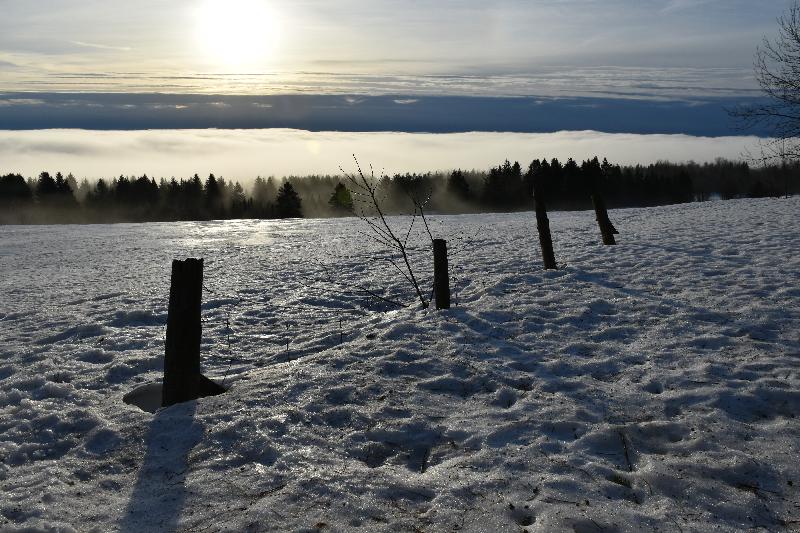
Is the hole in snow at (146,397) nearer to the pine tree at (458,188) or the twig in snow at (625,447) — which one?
the twig in snow at (625,447)

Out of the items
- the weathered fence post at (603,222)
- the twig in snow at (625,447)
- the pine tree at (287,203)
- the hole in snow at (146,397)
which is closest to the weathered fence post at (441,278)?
the hole in snow at (146,397)

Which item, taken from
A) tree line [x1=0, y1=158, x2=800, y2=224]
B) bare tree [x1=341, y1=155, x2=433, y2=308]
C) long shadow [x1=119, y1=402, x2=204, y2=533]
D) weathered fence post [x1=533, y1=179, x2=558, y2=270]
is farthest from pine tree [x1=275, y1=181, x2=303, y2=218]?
long shadow [x1=119, y1=402, x2=204, y2=533]

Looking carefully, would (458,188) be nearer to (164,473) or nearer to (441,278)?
(441,278)

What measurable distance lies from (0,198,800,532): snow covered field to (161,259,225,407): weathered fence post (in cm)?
32

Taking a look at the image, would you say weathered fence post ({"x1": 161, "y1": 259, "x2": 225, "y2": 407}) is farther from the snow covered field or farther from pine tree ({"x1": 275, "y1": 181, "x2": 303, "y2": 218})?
pine tree ({"x1": 275, "y1": 181, "x2": 303, "y2": 218})

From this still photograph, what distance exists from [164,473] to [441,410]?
282 cm

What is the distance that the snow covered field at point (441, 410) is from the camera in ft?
15.6

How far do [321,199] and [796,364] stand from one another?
424ft

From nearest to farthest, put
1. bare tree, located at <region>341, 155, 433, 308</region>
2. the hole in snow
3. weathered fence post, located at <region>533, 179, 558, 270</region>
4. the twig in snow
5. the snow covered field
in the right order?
the snow covered field < the twig in snow < the hole in snow < bare tree, located at <region>341, 155, 433, 308</region> < weathered fence post, located at <region>533, 179, 558, 270</region>

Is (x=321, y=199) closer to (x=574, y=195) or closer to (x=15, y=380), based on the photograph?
(x=574, y=195)

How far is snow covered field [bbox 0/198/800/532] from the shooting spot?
4.75 meters

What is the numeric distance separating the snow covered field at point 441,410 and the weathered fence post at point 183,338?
1.06 ft

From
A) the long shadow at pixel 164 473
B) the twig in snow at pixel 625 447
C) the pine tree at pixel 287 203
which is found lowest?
the twig in snow at pixel 625 447

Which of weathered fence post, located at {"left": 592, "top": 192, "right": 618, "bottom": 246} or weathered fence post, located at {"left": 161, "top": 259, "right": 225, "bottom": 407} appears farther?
weathered fence post, located at {"left": 592, "top": 192, "right": 618, "bottom": 246}
